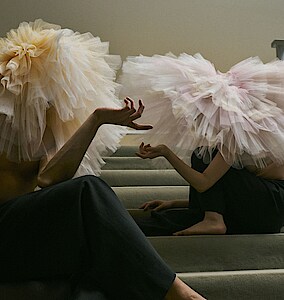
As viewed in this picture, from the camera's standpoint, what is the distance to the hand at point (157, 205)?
1.59 m

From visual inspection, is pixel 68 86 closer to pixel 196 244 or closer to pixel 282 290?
pixel 196 244

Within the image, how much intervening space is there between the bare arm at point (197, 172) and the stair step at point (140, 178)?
1.48 feet

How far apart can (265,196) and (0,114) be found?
2.08 ft

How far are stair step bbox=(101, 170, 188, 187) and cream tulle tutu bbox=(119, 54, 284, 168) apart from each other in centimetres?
37

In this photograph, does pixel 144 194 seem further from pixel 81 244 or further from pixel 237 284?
pixel 81 244

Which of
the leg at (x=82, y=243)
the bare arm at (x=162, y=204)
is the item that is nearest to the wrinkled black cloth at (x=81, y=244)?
the leg at (x=82, y=243)

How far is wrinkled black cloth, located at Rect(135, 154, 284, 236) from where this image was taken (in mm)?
1425

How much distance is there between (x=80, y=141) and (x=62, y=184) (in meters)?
0.10

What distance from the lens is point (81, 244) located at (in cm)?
108

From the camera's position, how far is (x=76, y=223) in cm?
108

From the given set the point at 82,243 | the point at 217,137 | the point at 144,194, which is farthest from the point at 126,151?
the point at 82,243

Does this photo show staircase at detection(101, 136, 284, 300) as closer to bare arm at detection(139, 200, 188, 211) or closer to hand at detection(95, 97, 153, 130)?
bare arm at detection(139, 200, 188, 211)

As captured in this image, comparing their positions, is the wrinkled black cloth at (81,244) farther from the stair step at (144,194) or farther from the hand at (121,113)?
the stair step at (144,194)

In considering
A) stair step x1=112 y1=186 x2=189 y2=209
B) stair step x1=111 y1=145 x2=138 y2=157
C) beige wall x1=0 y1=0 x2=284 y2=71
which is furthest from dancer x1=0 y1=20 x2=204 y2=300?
beige wall x1=0 y1=0 x2=284 y2=71
